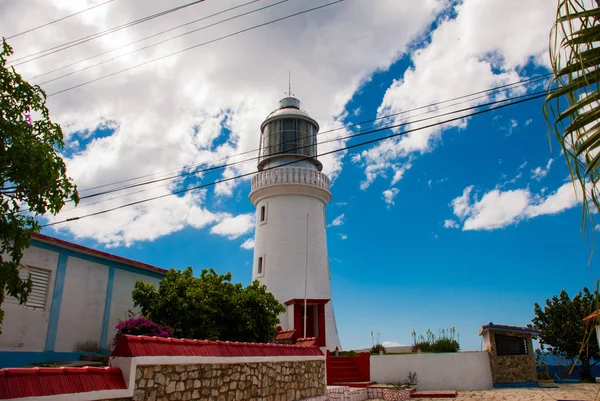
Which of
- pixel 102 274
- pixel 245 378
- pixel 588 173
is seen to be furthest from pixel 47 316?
pixel 588 173

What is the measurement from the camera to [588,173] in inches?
75.6

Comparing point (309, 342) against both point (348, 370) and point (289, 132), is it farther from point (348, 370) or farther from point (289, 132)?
point (289, 132)

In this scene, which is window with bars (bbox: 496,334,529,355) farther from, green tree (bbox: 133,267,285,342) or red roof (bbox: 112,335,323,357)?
red roof (bbox: 112,335,323,357)

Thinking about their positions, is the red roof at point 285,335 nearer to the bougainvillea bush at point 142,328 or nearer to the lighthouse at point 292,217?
the bougainvillea bush at point 142,328

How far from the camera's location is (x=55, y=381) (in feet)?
15.4

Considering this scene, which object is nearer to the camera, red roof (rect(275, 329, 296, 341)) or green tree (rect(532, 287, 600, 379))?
red roof (rect(275, 329, 296, 341))

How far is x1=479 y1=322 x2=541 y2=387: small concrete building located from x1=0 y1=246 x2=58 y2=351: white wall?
1391cm

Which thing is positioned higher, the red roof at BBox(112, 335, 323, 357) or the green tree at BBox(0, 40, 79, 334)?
the green tree at BBox(0, 40, 79, 334)

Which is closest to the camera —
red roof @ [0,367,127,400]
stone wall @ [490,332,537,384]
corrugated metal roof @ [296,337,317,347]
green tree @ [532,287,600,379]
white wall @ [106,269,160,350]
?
red roof @ [0,367,127,400]

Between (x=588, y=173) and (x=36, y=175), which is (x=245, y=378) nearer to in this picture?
(x=36, y=175)

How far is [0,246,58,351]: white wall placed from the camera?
9.55 meters

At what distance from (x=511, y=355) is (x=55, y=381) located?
15796 mm

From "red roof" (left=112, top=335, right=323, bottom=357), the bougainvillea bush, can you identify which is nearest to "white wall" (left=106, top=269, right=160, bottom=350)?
the bougainvillea bush

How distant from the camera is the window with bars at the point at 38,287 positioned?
33.1 ft
